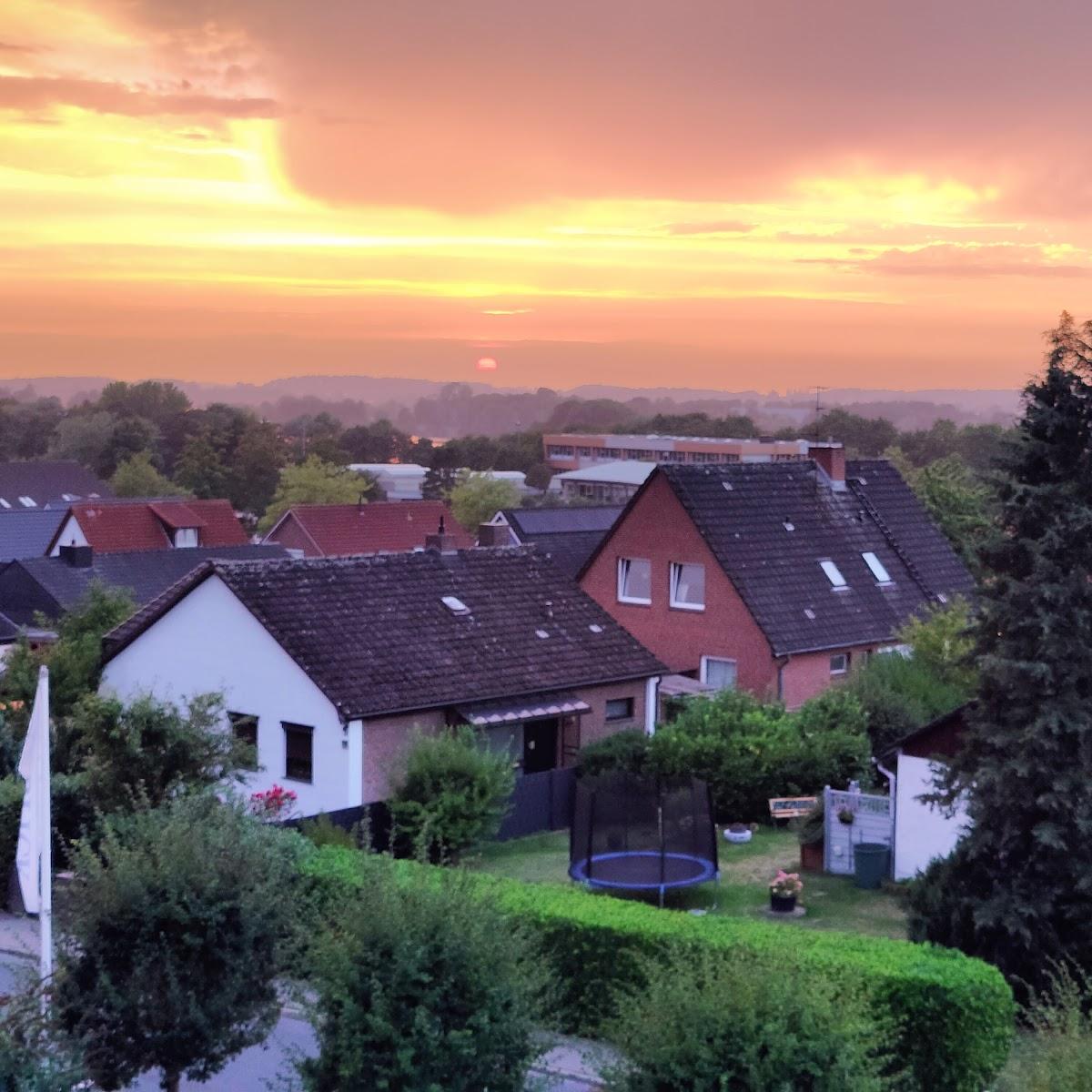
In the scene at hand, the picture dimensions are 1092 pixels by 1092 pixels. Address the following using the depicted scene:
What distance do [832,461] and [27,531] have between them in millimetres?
46522

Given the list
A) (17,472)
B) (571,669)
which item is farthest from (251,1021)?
(17,472)

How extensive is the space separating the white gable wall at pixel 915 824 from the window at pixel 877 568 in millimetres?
17856

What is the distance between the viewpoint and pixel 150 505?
246 feet

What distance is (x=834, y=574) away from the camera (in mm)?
38469

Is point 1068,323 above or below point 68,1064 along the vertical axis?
above

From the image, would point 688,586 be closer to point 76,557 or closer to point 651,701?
point 651,701

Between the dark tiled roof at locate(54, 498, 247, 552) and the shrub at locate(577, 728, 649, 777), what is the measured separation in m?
45.8

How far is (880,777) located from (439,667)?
335 inches

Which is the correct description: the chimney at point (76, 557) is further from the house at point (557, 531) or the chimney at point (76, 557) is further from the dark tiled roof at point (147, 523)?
the dark tiled roof at point (147, 523)

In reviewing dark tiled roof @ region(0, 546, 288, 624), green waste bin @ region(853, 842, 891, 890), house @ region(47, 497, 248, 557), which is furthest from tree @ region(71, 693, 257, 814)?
house @ region(47, 497, 248, 557)

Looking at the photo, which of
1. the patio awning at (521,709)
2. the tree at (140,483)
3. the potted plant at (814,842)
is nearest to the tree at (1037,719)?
the potted plant at (814,842)

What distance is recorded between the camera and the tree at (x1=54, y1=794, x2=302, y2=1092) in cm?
1264

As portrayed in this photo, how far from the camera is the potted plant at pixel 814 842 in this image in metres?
23.7

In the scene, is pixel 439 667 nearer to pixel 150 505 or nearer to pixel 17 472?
pixel 150 505
